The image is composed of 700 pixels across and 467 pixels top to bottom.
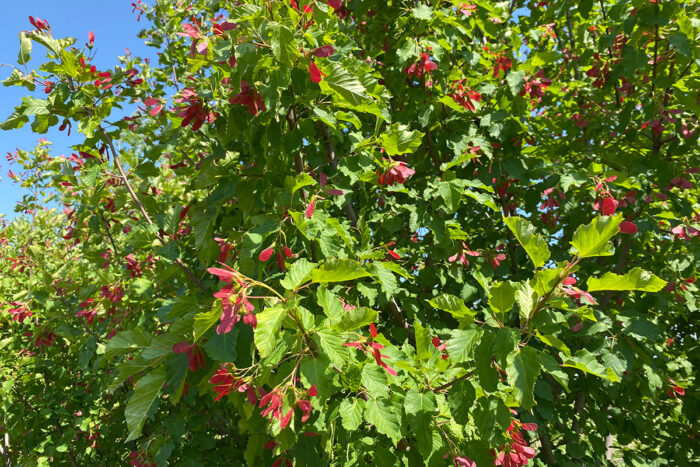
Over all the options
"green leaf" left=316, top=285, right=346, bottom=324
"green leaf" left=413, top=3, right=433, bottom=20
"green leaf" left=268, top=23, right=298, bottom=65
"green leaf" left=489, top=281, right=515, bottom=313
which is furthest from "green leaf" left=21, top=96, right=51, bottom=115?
"green leaf" left=489, top=281, right=515, bottom=313

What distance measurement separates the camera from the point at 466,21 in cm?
315

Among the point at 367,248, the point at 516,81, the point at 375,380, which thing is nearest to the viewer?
the point at 375,380

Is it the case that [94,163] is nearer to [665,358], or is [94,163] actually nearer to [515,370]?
[515,370]

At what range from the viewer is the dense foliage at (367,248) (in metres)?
1.34

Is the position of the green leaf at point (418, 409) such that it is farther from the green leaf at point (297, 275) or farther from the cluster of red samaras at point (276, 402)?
the green leaf at point (297, 275)

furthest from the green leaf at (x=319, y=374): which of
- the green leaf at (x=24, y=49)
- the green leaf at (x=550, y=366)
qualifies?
the green leaf at (x=24, y=49)

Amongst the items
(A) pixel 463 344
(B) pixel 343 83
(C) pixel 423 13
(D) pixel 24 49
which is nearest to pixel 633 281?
(A) pixel 463 344

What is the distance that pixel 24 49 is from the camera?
1.95m

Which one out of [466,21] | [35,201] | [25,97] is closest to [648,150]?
[466,21]

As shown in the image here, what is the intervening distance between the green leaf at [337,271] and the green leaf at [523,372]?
1.66 feet

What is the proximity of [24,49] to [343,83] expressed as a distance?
5.10ft

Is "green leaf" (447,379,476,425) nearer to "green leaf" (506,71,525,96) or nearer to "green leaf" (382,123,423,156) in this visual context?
"green leaf" (382,123,423,156)

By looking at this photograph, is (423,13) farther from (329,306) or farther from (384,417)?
(384,417)

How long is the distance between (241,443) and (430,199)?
2489 mm
